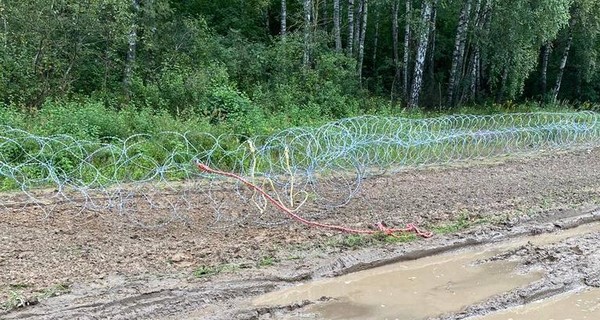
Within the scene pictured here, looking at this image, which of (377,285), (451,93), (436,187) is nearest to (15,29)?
(436,187)

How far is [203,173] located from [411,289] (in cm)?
382

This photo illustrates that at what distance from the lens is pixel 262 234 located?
6.17 metres

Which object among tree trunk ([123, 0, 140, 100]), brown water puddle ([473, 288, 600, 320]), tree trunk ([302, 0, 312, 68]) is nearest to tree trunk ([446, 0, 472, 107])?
tree trunk ([302, 0, 312, 68])

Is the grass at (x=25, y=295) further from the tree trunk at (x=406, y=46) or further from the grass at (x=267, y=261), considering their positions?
the tree trunk at (x=406, y=46)

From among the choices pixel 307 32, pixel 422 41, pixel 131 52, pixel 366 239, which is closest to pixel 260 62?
pixel 307 32

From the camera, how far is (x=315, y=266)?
5.42 meters

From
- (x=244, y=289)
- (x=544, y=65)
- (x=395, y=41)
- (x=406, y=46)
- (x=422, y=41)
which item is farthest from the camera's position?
(x=544, y=65)

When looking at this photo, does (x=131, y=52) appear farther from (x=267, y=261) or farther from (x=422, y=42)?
(x=267, y=261)

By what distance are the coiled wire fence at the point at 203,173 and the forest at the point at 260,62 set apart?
0.91 m

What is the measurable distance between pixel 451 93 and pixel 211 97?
8669mm

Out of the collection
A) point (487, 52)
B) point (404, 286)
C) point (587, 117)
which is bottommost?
point (404, 286)

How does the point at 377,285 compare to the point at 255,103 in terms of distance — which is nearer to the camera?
the point at 377,285

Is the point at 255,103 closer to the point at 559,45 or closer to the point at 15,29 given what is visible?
the point at 15,29

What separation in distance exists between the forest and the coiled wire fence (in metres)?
0.91
